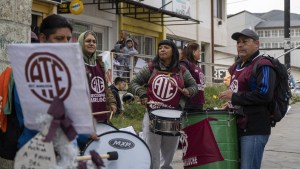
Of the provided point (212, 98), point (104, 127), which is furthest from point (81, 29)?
point (104, 127)

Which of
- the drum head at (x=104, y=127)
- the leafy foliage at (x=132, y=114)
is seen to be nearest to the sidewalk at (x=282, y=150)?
the leafy foliage at (x=132, y=114)

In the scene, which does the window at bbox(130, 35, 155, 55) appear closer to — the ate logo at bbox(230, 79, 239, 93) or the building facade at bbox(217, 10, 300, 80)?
the ate logo at bbox(230, 79, 239, 93)

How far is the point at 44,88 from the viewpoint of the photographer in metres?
2.74

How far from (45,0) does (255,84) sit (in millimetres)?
9553

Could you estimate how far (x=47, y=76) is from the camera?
2.73 m

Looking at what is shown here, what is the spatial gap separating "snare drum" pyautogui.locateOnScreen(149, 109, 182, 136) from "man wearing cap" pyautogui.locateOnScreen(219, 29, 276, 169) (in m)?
1.06

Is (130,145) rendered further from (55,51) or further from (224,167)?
(55,51)

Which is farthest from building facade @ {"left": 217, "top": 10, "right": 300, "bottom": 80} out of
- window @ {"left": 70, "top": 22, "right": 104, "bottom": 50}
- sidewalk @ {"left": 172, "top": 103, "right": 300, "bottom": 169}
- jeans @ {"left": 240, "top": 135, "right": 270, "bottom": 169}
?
jeans @ {"left": 240, "top": 135, "right": 270, "bottom": 169}

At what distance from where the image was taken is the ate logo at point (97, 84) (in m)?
5.47

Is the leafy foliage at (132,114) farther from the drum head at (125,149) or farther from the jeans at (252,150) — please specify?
the drum head at (125,149)

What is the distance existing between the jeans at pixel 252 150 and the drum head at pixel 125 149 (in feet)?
3.88

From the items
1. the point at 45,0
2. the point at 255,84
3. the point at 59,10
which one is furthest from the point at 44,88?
the point at 59,10

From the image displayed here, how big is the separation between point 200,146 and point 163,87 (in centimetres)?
145

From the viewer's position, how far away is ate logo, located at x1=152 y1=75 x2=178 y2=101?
6516 millimetres
